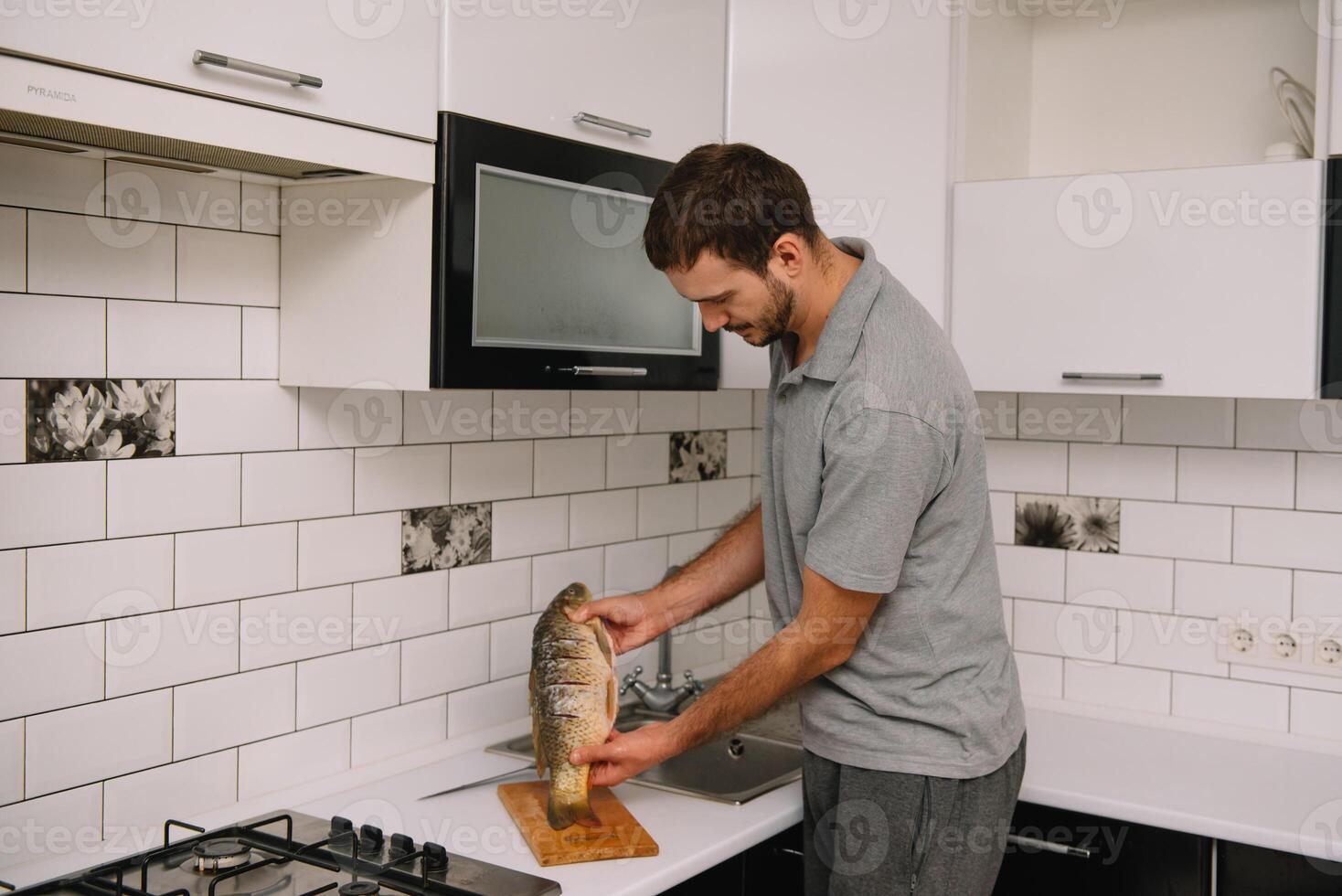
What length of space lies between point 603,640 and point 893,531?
1.54ft

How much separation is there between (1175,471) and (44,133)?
2.00m

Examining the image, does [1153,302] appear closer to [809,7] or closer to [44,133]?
[809,7]

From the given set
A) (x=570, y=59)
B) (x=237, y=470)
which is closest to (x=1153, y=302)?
(x=570, y=59)

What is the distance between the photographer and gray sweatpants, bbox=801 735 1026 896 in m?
1.69

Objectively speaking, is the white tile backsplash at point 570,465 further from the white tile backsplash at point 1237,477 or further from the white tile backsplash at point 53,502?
the white tile backsplash at point 1237,477

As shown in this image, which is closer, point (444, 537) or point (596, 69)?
point (596, 69)

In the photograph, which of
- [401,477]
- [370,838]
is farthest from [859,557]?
[401,477]

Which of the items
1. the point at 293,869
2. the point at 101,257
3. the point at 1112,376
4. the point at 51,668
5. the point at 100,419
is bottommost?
the point at 293,869

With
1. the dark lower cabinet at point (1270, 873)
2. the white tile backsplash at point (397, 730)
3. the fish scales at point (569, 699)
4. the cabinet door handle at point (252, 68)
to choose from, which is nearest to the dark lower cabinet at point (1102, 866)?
the dark lower cabinet at point (1270, 873)

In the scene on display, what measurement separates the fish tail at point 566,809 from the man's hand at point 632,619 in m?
0.29

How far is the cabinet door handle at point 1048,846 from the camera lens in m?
1.93

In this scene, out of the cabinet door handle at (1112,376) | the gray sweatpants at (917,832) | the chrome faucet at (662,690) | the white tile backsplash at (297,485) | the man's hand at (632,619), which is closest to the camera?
the gray sweatpants at (917,832)

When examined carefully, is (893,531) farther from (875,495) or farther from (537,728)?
(537,728)

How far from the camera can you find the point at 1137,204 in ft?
6.68
